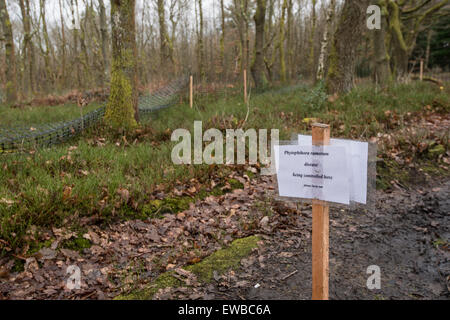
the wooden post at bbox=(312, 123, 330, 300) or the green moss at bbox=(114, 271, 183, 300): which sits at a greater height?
the wooden post at bbox=(312, 123, 330, 300)

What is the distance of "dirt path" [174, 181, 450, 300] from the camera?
2961mm

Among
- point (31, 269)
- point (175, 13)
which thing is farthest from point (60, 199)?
point (175, 13)

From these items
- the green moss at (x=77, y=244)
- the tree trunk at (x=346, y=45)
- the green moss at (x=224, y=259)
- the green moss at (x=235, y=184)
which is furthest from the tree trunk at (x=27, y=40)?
the green moss at (x=224, y=259)

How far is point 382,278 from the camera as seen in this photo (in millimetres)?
3121

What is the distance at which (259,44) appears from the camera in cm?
1605

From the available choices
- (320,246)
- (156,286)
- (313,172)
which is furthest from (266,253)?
(313,172)

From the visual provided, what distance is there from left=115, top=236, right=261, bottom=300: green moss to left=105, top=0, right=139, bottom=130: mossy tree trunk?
500 cm

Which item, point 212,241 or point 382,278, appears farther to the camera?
point 212,241

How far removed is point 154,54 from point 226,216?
1145 inches

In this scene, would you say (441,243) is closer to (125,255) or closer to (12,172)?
(125,255)

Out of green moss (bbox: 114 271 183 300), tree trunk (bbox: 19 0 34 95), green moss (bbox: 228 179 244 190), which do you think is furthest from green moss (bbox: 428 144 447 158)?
tree trunk (bbox: 19 0 34 95)

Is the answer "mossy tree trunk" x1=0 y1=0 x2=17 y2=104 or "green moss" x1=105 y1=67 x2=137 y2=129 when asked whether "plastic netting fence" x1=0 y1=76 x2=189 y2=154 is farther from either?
→ "mossy tree trunk" x1=0 y1=0 x2=17 y2=104

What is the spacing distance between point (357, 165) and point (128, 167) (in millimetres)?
4088

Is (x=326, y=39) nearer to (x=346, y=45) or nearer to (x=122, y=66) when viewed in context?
(x=346, y=45)
